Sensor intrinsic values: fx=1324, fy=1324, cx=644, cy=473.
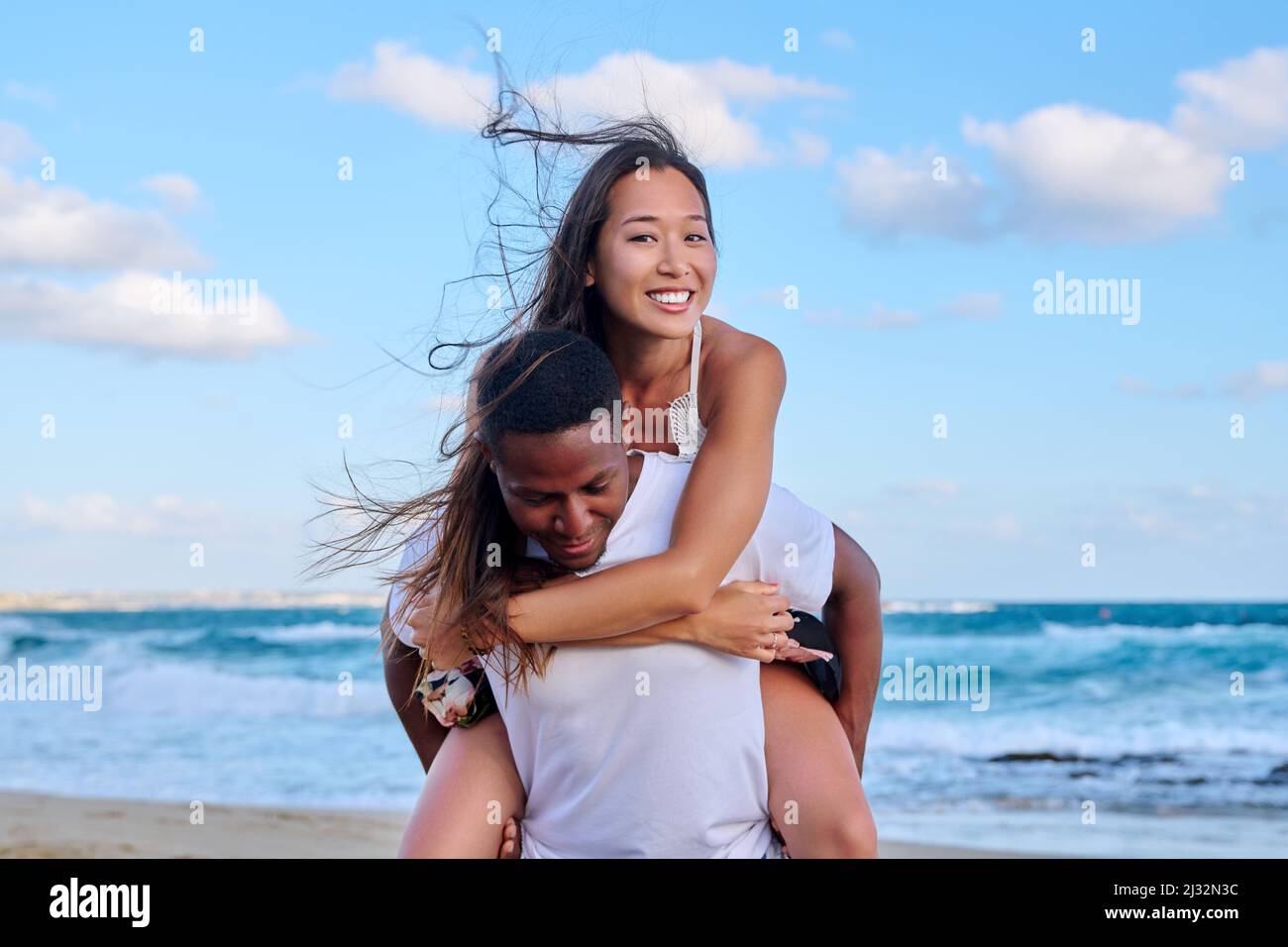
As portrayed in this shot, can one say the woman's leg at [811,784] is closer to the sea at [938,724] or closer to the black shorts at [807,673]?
the black shorts at [807,673]

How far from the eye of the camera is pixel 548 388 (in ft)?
8.84

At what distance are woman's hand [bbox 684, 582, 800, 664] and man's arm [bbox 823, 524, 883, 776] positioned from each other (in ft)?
2.74

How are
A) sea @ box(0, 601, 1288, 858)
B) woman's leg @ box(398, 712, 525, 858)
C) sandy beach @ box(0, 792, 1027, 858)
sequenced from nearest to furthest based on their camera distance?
woman's leg @ box(398, 712, 525, 858)
sandy beach @ box(0, 792, 1027, 858)
sea @ box(0, 601, 1288, 858)

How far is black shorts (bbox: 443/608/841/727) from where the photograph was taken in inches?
118

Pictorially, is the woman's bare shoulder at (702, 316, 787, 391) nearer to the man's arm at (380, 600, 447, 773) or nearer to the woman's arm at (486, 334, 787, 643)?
the woman's arm at (486, 334, 787, 643)

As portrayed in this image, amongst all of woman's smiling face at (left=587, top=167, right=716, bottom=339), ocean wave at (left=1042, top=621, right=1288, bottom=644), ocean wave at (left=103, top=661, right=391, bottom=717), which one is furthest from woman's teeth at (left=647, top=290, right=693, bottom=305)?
ocean wave at (left=1042, top=621, right=1288, bottom=644)

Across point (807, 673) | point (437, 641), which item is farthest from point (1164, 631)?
point (437, 641)

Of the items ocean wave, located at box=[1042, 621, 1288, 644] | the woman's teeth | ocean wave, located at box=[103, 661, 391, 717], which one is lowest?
ocean wave, located at box=[103, 661, 391, 717]

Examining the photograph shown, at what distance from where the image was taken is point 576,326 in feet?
12.1

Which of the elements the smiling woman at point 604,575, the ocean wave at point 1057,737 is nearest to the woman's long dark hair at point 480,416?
the smiling woman at point 604,575

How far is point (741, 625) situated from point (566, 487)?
46cm

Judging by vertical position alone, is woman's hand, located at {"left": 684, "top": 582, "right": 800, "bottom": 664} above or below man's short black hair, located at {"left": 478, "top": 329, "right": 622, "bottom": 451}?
below
